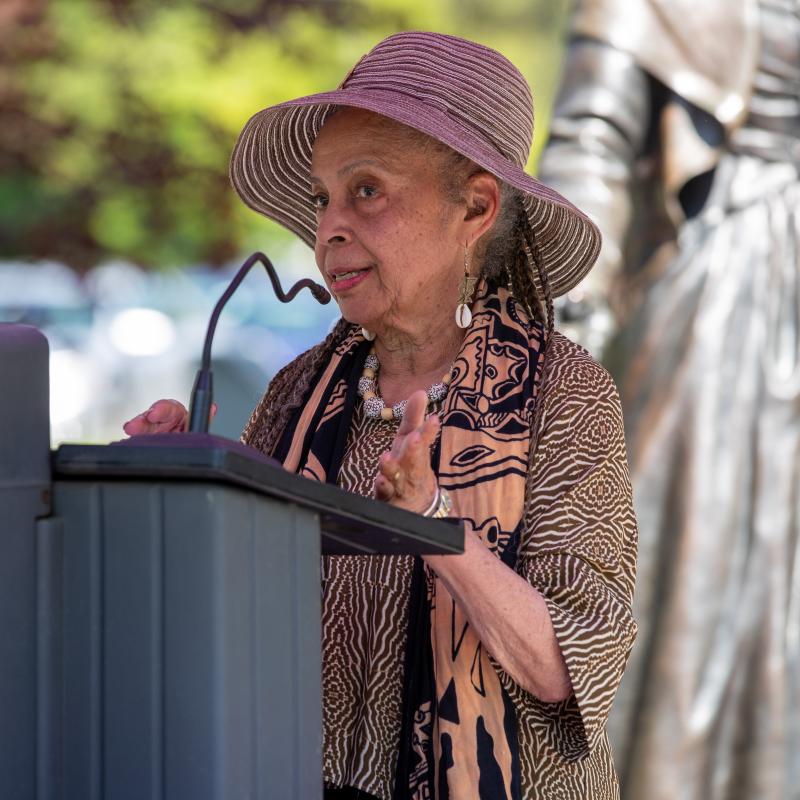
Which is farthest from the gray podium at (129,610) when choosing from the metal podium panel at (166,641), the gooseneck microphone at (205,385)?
the gooseneck microphone at (205,385)

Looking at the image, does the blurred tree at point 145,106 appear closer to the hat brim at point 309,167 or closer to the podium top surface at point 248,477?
the hat brim at point 309,167

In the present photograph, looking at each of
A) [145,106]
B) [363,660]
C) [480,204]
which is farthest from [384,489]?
[145,106]

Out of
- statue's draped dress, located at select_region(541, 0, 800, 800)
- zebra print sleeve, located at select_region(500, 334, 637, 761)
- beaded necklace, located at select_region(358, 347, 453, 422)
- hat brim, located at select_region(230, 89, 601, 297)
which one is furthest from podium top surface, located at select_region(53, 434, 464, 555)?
statue's draped dress, located at select_region(541, 0, 800, 800)

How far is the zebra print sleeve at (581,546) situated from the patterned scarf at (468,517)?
0.11ft

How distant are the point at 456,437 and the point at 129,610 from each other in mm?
871

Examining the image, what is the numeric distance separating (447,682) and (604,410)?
1.47 feet

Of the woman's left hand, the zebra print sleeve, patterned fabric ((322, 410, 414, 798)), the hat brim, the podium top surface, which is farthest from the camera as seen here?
the hat brim

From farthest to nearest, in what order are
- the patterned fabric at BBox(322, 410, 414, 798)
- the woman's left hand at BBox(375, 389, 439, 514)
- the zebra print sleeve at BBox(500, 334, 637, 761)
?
the patterned fabric at BBox(322, 410, 414, 798) → the zebra print sleeve at BBox(500, 334, 637, 761) → the woman's left hand at BBox(375, 389, 439, 514)

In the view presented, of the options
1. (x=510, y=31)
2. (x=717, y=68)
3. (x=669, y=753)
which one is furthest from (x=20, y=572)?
(x=510, y=31)

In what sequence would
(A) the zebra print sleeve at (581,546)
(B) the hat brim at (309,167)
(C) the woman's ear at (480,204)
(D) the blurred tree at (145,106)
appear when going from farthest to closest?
(D) the blurred tree at (145,106)
(C) the woman's ear at (480,204)
(B) the hat brim at (309,167)
(A) the zebra print sleeve at (581,546)

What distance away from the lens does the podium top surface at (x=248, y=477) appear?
1.20 metres

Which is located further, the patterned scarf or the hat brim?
the hat brim

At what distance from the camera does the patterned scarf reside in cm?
187

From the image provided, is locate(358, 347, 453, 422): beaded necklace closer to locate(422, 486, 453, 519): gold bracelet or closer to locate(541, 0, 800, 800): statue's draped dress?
locate(422, 486, 453, 519): gold bracelet
